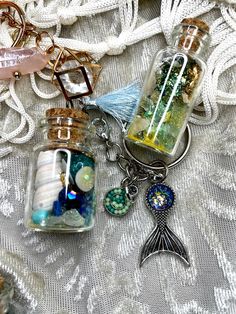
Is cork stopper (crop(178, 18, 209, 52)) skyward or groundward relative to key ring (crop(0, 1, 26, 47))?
skyward

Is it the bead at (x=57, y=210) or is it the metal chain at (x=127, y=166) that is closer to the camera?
the bead at (x=57, y=210)

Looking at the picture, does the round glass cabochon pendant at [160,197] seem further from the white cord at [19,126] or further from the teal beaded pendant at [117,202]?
the white cord at [19,126]

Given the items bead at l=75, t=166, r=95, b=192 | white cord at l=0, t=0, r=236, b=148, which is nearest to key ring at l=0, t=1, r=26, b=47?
white cord at l=0, t=0, r=236, b=148

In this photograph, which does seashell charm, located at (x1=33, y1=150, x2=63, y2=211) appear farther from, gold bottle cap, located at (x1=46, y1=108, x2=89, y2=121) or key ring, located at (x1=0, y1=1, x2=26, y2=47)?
key ring, located at (x1=0, y1=1, x2=26, y2=47)

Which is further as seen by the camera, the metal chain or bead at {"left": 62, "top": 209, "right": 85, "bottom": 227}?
the metal chain

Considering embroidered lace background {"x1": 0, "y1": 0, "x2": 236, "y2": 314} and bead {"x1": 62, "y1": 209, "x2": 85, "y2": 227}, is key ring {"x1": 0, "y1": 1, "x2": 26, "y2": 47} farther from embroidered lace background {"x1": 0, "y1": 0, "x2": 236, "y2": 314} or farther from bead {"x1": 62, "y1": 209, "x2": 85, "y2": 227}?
bead {"x1": 62, "y1": 209, "x2": 85, "y2": 227}

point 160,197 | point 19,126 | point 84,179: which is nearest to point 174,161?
point 160,197

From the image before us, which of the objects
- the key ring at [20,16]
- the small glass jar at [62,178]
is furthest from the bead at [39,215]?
the key ring at [20,16]

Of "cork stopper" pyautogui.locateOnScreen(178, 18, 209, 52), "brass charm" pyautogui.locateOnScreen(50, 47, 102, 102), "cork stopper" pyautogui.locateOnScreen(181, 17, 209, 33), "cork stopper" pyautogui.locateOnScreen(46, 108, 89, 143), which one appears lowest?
"cork stopper" pyautogui.locateOnScreen(46, 108, 89, 143)
